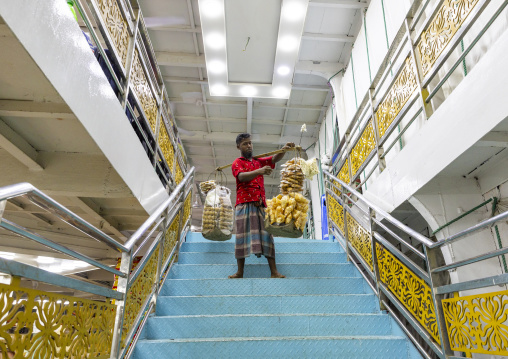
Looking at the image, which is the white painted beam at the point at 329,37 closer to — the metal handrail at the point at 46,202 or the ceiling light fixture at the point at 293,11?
the ceiling light fixture at the point at 293,11

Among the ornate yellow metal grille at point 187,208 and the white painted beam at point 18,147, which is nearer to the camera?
the white painted beam at point 18,147

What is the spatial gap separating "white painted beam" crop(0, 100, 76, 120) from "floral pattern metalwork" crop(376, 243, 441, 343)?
2.50 metres

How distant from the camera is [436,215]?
2.81 m

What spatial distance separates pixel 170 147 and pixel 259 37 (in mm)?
1952

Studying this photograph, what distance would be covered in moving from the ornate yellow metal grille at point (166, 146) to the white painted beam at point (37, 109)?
2.22 meters

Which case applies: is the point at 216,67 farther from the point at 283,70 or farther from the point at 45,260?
the point at 45,260

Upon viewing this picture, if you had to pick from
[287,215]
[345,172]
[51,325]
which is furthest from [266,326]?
[345,172]

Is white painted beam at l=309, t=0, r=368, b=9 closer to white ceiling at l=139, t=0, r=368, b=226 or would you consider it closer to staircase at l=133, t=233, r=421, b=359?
white ceiling at l=139, t=0, r=368, b=226

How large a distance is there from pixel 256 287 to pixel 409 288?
1.41m

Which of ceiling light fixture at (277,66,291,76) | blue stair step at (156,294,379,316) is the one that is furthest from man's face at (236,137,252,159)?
ceiling light fixture at (277,66,291,76)

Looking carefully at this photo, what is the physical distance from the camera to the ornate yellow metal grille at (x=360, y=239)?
3361mm

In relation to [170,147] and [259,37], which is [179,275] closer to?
[170,147]

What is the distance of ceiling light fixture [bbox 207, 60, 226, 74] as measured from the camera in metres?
5.60

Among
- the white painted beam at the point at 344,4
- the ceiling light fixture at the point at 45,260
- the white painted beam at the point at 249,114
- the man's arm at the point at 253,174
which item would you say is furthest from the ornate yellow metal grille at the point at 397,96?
the ceiling light fixture at the point at 45,260
